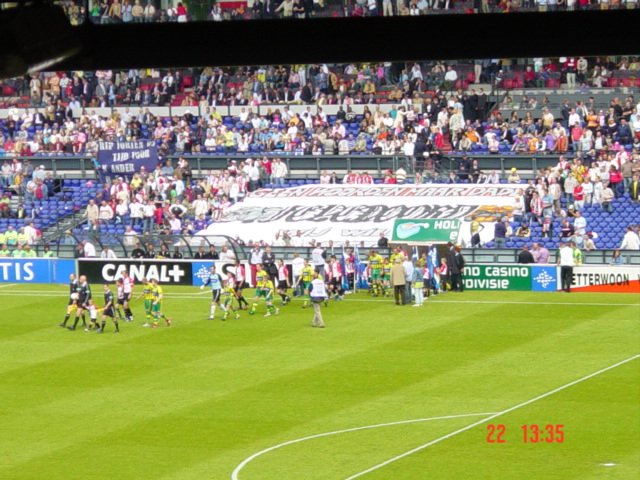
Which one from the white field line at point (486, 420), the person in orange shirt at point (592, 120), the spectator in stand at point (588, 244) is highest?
the person in orange shirt at point (592, 120)

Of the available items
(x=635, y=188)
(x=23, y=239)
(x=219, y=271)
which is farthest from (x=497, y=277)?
(x=23, y=239)

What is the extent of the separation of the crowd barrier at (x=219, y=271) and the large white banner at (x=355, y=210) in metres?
2.39

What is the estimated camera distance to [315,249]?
120 ft

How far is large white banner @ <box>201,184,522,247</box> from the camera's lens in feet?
134

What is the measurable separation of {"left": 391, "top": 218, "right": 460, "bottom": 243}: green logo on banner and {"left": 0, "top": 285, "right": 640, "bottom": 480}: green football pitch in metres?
2.95

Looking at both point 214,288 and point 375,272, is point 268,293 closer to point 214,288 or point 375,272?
point 214,288

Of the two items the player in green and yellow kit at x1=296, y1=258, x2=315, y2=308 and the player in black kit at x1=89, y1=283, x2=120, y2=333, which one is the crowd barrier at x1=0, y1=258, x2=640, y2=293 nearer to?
the player in green and yellow kit at x1=296, y1=258, x2=315, y2=308

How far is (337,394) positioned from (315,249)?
42.7 feet

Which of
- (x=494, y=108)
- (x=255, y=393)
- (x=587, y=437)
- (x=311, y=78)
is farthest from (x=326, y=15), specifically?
(x=494, y=108)

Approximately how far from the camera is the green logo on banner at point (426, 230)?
3772cm

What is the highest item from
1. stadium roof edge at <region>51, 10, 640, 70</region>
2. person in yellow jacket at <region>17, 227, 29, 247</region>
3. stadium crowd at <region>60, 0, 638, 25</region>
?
stadium crowd at <region>60, 0, 638, 25</region>

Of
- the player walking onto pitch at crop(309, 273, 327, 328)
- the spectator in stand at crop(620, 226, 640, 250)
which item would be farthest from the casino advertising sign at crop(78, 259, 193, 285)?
the spectator in stand at crop(620, 226, 640, 250)

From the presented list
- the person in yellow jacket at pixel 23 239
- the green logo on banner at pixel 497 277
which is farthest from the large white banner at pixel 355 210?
the person in yellow jacket at pixel 23 239

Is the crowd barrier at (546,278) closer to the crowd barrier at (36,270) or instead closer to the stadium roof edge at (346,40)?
the crowd barrier at (36,270)
